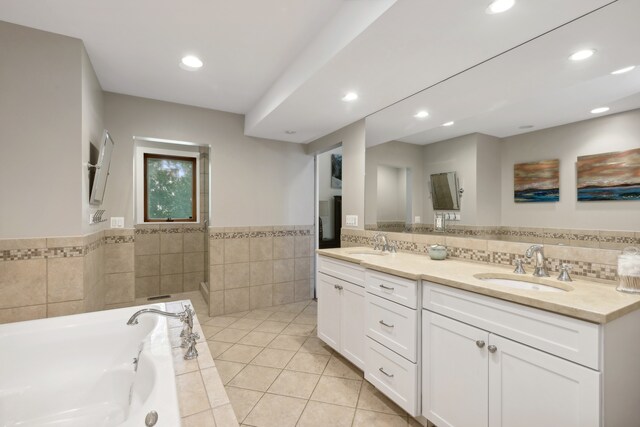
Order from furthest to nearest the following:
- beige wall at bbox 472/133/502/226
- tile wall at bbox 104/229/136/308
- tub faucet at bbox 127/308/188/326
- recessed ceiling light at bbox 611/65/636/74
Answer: tile wall at bbox 104/229/136/308 < beige wall at bbox 472/133/502/226 < tub faucet at bbox 127/308/188/326 < recessed ceiling light at bbox 611/65/636/74

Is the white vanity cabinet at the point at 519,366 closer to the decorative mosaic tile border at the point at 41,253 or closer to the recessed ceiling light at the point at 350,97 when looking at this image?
the recessed ceiling light at the point at 350,97

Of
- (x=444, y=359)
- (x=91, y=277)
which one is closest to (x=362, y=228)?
(x=444, y=359)

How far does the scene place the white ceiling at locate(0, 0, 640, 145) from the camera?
1379 mm

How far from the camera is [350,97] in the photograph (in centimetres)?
235

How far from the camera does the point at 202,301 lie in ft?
12.7

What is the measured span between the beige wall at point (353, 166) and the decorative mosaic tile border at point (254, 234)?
2.89 ft

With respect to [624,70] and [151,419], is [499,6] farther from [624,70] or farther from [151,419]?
[151,419]

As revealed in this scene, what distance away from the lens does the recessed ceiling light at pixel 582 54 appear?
1.51 metres

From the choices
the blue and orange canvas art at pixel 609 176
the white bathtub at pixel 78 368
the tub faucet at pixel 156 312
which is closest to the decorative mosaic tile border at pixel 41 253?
the white bathtub at pixel 78 368

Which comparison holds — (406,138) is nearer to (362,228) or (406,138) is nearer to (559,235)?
(362,228)

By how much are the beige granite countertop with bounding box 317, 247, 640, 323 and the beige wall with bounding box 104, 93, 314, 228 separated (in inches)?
74.4

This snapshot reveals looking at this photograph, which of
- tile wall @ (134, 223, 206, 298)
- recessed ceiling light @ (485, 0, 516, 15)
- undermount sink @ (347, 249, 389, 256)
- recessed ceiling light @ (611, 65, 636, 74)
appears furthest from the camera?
tile wall @ (134, 223, 206, 298)

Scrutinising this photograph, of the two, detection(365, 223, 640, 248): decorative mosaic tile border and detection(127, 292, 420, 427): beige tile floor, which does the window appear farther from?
detection(365, 223, 640, 248): decorative mosaic tile border

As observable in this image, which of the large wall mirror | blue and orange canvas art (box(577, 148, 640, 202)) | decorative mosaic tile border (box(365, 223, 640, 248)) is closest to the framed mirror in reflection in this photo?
the large wall mirror
